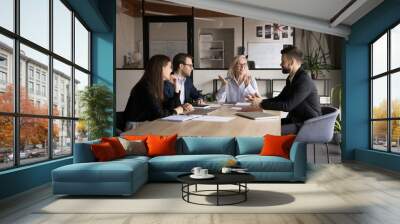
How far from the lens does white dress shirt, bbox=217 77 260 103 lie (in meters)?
6.48

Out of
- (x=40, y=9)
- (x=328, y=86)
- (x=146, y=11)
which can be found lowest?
(x=328, y=86)

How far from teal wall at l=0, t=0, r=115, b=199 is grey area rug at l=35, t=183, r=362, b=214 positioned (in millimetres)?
966

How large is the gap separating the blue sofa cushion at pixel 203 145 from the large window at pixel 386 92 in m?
3.07

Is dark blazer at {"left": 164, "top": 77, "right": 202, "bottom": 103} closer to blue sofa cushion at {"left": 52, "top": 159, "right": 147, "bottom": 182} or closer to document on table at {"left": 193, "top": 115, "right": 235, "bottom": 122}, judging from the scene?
document on table at {"left": 193, "top": 115, "right": 235, "bottom": 122}

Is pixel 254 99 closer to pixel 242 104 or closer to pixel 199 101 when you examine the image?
pixel 242 104

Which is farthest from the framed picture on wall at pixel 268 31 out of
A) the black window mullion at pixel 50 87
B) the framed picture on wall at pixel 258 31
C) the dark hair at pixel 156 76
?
the black window mullion at pixel 50 87

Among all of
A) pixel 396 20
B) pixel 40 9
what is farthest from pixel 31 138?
pixel 396 20

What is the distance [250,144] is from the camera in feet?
20.8

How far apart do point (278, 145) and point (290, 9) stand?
2.61 metres

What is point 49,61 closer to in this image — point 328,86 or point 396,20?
point 396,20

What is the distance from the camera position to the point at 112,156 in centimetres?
571

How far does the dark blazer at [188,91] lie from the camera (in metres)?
6.26

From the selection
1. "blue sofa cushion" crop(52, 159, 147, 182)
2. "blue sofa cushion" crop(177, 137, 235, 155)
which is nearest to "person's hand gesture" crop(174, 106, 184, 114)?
"blue sofa cushion" crop(177, 137, 235, 155)

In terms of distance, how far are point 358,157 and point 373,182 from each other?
3.11 metres
